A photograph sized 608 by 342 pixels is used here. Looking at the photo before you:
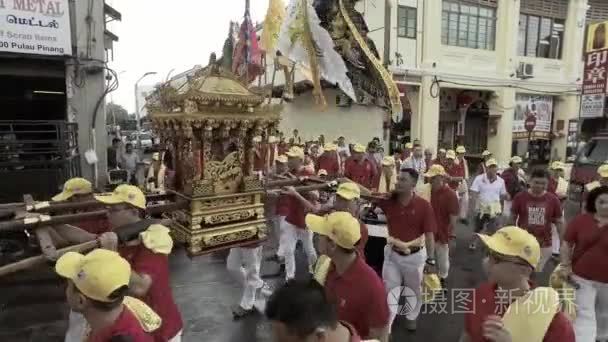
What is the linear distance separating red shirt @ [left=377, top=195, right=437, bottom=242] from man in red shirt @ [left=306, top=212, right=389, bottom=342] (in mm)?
1888

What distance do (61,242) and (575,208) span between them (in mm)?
8801

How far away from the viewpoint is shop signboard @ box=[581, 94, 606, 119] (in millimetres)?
12609

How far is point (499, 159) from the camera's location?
18609mm

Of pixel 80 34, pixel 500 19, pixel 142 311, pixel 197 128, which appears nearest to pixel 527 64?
pixel 500 19

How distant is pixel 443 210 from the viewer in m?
5.80

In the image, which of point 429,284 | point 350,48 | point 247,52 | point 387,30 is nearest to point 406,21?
point 387,30

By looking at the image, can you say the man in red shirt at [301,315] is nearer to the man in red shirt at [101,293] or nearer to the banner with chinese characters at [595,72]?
the man in red shirt at [101,293]

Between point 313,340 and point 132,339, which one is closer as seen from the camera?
point 313,340

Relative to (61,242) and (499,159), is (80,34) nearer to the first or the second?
(61,242)

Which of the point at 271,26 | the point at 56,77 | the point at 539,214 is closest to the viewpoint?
the point at 539,214

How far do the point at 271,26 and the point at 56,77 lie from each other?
5.09 m

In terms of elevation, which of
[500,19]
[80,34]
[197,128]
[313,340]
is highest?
[500,19]

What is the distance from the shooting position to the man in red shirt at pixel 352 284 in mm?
2492

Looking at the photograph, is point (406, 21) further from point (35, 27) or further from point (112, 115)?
point (112, 115)
